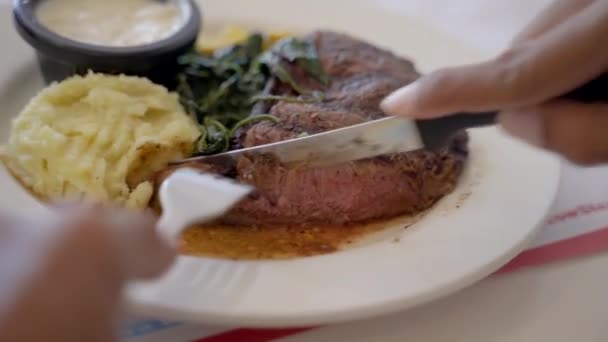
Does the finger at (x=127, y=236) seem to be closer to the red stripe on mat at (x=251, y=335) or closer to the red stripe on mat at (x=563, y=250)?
the red stripe on mat at (x=251, y=335)

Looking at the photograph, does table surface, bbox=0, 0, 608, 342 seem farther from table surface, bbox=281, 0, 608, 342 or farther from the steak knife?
the steak knife

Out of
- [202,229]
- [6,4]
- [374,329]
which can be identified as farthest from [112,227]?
[6,4]

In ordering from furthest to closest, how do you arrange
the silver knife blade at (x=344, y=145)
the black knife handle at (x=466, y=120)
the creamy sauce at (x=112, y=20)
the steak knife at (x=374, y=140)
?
1. the creamy sauce at (x=112, y=20)
2. the silver knife blade at (x=344, y=145)
3. the steak knife at (x=374, y=140)
4. the black knife handle at (x=466, y=120)

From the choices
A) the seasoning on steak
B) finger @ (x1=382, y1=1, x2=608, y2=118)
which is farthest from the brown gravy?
finger @ (x1=382, y1=1, x2=608, y2=118)

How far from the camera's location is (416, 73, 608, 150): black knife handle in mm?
1394

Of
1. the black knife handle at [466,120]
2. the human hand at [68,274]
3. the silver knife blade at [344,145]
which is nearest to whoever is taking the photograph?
the human hand at [68,274]

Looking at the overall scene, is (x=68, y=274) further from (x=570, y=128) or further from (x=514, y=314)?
(x=514, y=314)

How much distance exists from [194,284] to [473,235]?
662mm

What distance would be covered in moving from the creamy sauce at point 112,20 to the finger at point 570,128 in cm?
122

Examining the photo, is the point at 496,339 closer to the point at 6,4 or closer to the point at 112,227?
the point at 112,227

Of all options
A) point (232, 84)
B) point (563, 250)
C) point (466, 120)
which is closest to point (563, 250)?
point (563, 250)

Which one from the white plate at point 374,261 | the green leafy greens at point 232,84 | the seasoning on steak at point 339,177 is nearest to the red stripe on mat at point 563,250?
the white plate at point 374,261

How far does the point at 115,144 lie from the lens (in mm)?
1827

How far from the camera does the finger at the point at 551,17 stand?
1.53 metres
